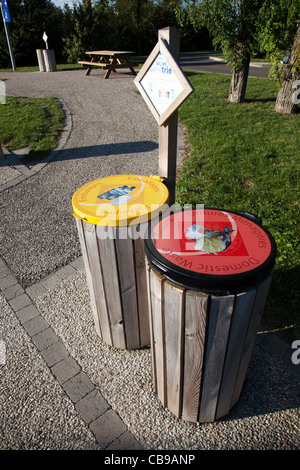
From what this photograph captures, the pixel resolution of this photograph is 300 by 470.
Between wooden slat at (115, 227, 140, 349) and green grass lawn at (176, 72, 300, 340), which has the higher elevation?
wooden slat at (115, 227, 140, 349)

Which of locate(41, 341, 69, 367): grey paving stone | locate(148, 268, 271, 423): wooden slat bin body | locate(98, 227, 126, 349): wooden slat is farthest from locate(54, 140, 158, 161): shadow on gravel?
locate(148, 268, 271, 423): wooden slat bin body

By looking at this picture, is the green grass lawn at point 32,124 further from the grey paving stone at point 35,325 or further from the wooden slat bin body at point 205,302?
the wooden slat bin body at point 205,302

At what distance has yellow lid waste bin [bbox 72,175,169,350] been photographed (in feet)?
6.43

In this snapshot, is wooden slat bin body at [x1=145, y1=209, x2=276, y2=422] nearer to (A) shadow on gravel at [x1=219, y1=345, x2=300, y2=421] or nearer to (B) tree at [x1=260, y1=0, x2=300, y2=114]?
(A) shadow on gravel at [x1=219, y1=345, x2=300, y2=421]

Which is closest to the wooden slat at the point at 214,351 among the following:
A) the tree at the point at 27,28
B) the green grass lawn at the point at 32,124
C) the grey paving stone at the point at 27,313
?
the grey paving stone at the point at 27,313

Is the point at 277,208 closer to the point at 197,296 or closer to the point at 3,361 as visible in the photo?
the point at 197,296

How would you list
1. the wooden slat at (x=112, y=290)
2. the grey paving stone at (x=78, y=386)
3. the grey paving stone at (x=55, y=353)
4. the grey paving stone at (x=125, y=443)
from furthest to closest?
the grey paving stone at (x=55, y=353) < the grey paving stone at (x=78, y=386) < the wooden slat at (x=112, y=290) < the grey paving stone at (x=125, y=443)

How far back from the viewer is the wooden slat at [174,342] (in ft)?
5.04

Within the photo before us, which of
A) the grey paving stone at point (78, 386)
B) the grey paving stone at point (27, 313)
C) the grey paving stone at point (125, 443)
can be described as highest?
the grey paving stone at point (125, 443)

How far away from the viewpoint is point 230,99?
28.8 ft

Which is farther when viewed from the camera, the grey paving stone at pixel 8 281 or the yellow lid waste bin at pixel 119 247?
the grey paving stone at pixel 8 281

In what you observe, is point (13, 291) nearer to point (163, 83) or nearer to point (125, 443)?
point (125, 443)

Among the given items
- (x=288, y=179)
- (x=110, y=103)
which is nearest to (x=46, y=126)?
(x=110, y=103)

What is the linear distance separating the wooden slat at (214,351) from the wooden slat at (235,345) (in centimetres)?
Result: 3
